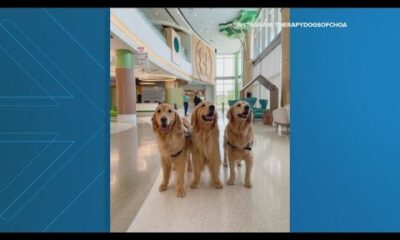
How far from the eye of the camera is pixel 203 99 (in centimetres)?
212

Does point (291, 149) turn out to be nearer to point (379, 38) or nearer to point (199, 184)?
point (379, 38)

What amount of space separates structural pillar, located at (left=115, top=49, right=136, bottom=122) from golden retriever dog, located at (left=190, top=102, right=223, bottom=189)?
→ 2.14 ft

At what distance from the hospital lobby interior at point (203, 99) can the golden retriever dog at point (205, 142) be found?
0.27 ft

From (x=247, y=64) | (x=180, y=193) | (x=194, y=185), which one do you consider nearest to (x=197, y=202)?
(x=180, y=193)

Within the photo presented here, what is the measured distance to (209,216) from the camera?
158 centimetres

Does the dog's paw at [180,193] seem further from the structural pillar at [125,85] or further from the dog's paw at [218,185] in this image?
the structural pillar at [125,85]

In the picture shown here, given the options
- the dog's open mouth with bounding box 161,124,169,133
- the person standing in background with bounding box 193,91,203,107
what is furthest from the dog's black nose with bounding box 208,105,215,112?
the dog's open mouth with bounding box 161,124,169,133

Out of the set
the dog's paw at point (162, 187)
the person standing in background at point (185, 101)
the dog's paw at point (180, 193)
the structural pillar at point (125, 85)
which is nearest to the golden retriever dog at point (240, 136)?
the person standing in background at point (185, 101)

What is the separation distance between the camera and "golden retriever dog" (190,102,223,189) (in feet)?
6.91

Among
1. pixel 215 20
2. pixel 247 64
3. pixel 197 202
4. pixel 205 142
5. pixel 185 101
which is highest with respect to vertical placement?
pixel 215 20

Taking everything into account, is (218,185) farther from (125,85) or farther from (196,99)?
(125,85)

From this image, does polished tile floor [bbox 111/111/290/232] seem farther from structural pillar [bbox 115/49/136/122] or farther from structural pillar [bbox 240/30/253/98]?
structural pillar [bbox 240/30/253/98]

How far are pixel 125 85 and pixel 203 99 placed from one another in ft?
2.58
